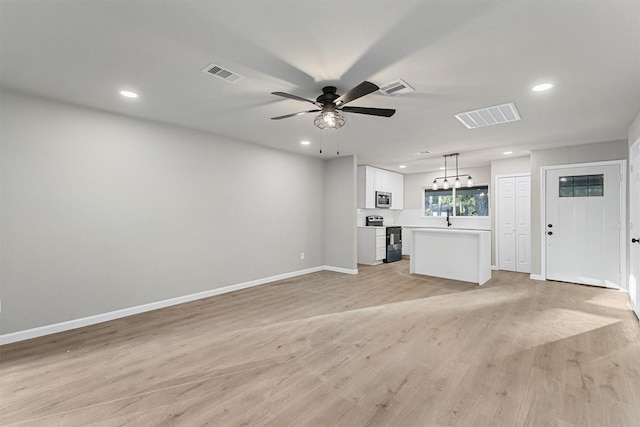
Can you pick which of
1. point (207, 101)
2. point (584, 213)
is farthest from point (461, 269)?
point (207, 101)

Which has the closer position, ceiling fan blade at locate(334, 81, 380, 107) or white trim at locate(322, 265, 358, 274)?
ceiling fan blade at locate(334, 81, 380, 107)

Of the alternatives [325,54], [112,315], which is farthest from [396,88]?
[112,315]

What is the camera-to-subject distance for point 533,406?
6.31ft

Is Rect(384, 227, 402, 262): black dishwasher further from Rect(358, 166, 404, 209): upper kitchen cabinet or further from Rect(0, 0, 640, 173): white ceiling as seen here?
Rect(0, 0, 640, 173): white ceiling

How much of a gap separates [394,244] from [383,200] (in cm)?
122

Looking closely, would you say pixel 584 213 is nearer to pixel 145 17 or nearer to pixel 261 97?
pixel 261 97

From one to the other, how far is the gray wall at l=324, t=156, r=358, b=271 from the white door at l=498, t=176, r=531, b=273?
3.40 m

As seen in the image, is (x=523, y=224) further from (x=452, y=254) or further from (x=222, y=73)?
(x=222, y=73)

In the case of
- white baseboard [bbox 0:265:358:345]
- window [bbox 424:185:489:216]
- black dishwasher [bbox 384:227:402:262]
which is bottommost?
white baseboard [bbox 0:265:358:345]

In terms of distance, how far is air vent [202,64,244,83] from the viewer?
2520 millimetres

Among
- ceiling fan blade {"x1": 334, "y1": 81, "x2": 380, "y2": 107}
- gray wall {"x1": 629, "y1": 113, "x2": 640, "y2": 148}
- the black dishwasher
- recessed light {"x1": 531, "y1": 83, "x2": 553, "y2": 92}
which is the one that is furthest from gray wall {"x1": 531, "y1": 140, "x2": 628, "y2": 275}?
ceiling fan blade {"x1": 334, "y1": 81, "x2": 380, "y2": 107}

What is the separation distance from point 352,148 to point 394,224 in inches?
157

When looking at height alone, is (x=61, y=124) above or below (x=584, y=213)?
above

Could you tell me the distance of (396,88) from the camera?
2881mm
